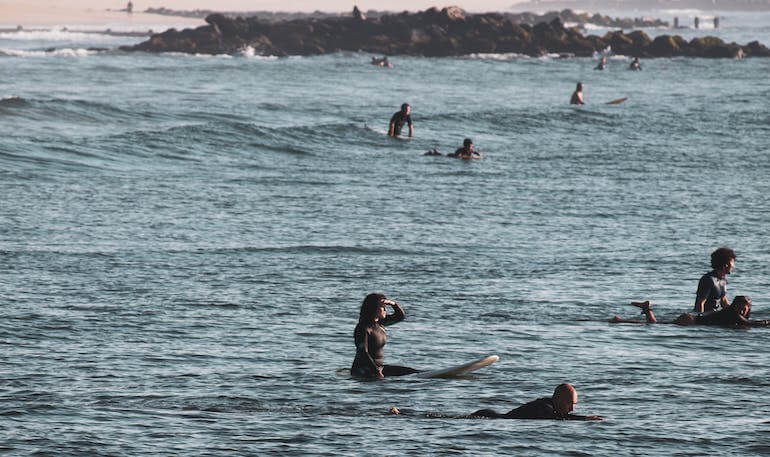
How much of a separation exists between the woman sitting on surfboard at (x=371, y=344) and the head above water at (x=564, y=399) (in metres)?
2.76

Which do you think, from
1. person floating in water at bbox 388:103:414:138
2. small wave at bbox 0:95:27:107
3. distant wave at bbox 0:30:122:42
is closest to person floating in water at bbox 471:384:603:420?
person floating in water at bbox 388:103:414:138

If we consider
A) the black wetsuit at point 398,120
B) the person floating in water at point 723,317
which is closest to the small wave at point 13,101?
the black wetsuit at point 398,120

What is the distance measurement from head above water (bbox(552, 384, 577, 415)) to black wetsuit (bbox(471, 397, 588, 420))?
68 millimetres

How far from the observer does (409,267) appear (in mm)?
23078

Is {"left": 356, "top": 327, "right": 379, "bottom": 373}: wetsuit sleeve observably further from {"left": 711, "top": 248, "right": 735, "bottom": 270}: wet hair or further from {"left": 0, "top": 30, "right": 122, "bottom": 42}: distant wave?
{"left": 0, "top": 30, "right": 122, "bottom": 42}: distant wave

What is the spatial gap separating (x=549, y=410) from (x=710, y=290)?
242 inches

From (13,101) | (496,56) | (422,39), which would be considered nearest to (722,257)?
(13,101)

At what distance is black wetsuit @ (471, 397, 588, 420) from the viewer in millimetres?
13711

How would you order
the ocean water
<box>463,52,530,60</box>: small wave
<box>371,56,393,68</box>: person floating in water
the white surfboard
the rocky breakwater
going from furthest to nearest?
the rocky breakwater → <box>463,52,530,60</box>: small wave → <box>371,56,393,68</box>: person floating in water → the white surfboard → the ocean water

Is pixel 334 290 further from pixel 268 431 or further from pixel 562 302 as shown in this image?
pixel 268 431

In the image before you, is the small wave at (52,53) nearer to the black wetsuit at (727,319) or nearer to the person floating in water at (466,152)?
the person floating in water at (466,152)

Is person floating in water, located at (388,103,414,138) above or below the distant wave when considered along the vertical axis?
below

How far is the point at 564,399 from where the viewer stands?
13500 mm

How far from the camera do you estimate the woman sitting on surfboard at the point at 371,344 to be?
15.8 meters
